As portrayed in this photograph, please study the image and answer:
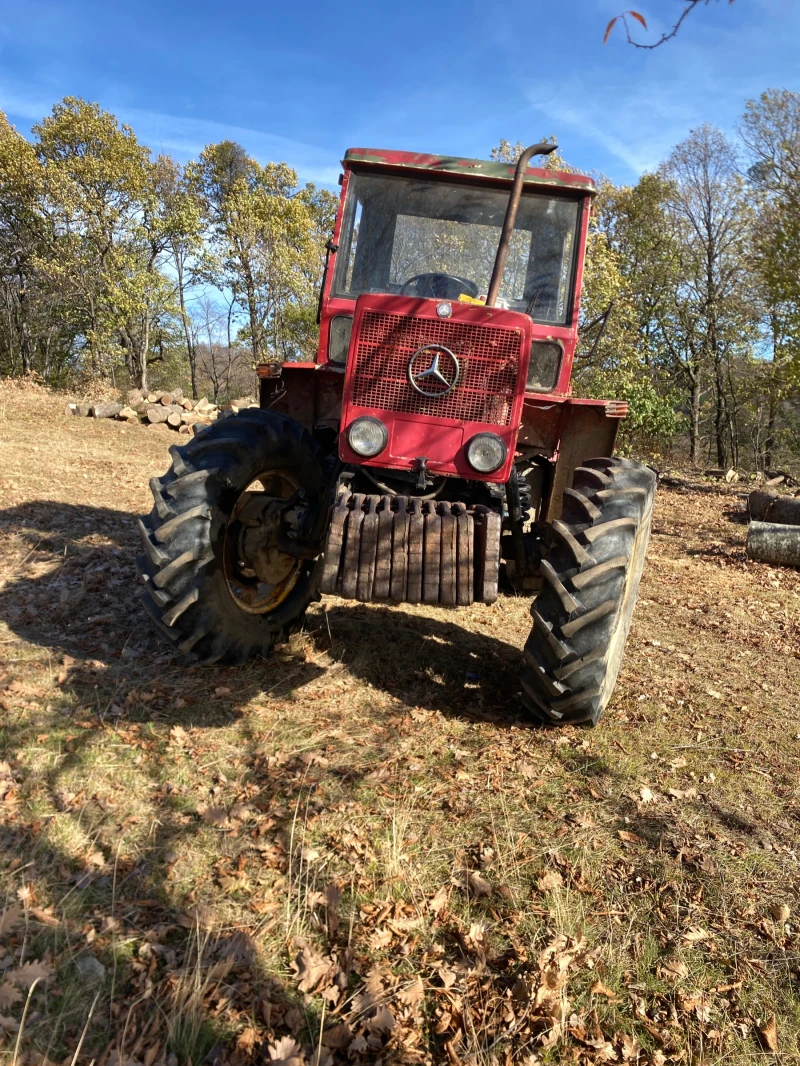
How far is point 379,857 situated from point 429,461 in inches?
72.7

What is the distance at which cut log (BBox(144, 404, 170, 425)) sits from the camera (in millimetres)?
15422

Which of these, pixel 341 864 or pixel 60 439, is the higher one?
pixel 60 439

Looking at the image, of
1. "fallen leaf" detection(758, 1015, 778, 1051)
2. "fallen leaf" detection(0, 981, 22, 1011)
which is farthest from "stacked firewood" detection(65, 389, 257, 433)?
"fallen leaf" detection(758, 1015, 778, 1051)

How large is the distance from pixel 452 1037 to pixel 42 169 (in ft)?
82.1

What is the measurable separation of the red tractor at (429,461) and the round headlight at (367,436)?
0.01 metres

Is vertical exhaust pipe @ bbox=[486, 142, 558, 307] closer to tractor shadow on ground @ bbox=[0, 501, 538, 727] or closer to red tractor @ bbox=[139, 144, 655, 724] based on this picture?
red tractor @ bbox=[139, 144, 655, 724]

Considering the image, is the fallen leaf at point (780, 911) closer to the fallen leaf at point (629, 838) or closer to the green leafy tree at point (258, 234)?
the fallen leaf at point (629, 838)

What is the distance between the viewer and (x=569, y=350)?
460cm

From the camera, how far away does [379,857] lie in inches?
106

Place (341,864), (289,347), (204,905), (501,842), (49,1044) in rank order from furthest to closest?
(289,347), (501,842), (341,864), (204,905), (49,1044)

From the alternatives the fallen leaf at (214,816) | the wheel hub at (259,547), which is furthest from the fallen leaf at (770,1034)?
the wheel hub at (259,547)

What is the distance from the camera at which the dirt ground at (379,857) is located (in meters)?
2.10

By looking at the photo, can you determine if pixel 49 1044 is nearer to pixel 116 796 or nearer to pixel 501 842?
pixel 116 796

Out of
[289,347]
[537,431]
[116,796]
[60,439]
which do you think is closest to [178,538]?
[116,796]
